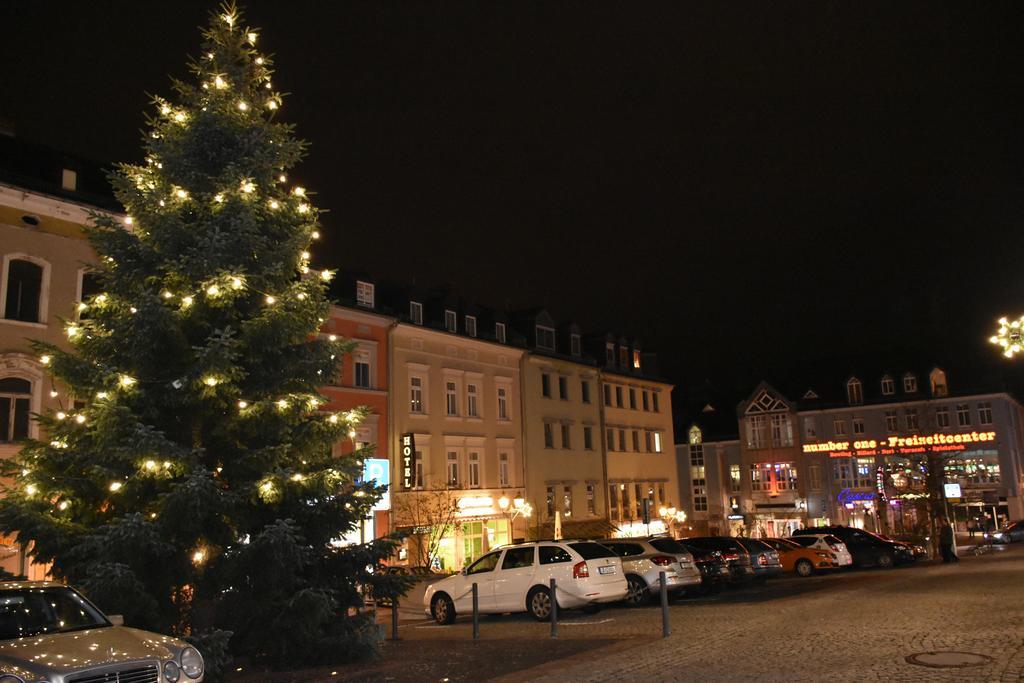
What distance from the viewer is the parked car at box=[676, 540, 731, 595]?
71.6 feet

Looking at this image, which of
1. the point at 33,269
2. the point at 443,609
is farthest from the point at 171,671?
the point at 33,269

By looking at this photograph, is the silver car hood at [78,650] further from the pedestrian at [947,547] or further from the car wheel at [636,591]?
the pedestrian at [947,547]

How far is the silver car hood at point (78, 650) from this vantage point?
695 centimetres

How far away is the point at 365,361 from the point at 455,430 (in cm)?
623

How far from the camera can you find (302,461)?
1254 cm

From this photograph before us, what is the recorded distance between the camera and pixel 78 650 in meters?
7.41

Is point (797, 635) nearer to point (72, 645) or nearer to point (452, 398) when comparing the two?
point (72, 645)

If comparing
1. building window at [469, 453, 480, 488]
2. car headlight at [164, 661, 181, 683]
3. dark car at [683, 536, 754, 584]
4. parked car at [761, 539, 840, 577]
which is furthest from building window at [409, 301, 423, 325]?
car headlight at [164, 661, 181, 683]

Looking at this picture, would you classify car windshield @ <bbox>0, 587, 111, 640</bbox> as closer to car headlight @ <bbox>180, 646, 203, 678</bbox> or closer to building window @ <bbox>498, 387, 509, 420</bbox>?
car headlight @ <bbox>180, 646, 203, 678</bbox>

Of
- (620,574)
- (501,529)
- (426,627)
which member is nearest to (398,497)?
(501,529)

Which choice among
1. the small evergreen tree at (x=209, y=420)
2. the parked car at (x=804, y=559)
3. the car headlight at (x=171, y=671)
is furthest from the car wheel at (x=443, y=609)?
the parked car at (x=804, y=559)

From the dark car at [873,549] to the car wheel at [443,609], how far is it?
18.6 metres

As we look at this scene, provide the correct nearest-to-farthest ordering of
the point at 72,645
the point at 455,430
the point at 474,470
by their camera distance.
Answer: the point at 72,645 → the point at 455,430 → the point at 474,470

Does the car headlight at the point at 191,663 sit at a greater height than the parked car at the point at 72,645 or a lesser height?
lesser
